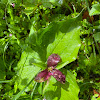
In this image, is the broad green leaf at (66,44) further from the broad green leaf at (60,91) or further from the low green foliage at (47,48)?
the broad green leaf at (60,91)

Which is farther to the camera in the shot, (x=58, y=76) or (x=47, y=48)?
(x=47, y=48)

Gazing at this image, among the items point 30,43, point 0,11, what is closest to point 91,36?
point 30,43

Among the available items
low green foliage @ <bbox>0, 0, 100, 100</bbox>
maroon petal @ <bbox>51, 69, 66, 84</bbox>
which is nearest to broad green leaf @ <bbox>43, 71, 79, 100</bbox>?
low green foliage @ <bbox>0, 0, 100, 100</bbox>

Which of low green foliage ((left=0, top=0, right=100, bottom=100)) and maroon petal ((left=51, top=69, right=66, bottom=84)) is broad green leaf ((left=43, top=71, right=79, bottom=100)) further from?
maroon petal ((left=51, top=69, right=66, bottom=84))

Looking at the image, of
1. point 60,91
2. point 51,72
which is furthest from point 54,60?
point 60,91

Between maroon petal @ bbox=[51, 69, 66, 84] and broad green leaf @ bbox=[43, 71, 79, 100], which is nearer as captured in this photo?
maroon petal @ bbox=[51, 69, 66, 84]

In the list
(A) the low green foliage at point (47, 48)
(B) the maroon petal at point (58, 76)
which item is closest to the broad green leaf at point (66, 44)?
(A) the low green foliage at point (47, 48)

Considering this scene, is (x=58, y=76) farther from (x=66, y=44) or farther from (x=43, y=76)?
(x=66, y=44)
